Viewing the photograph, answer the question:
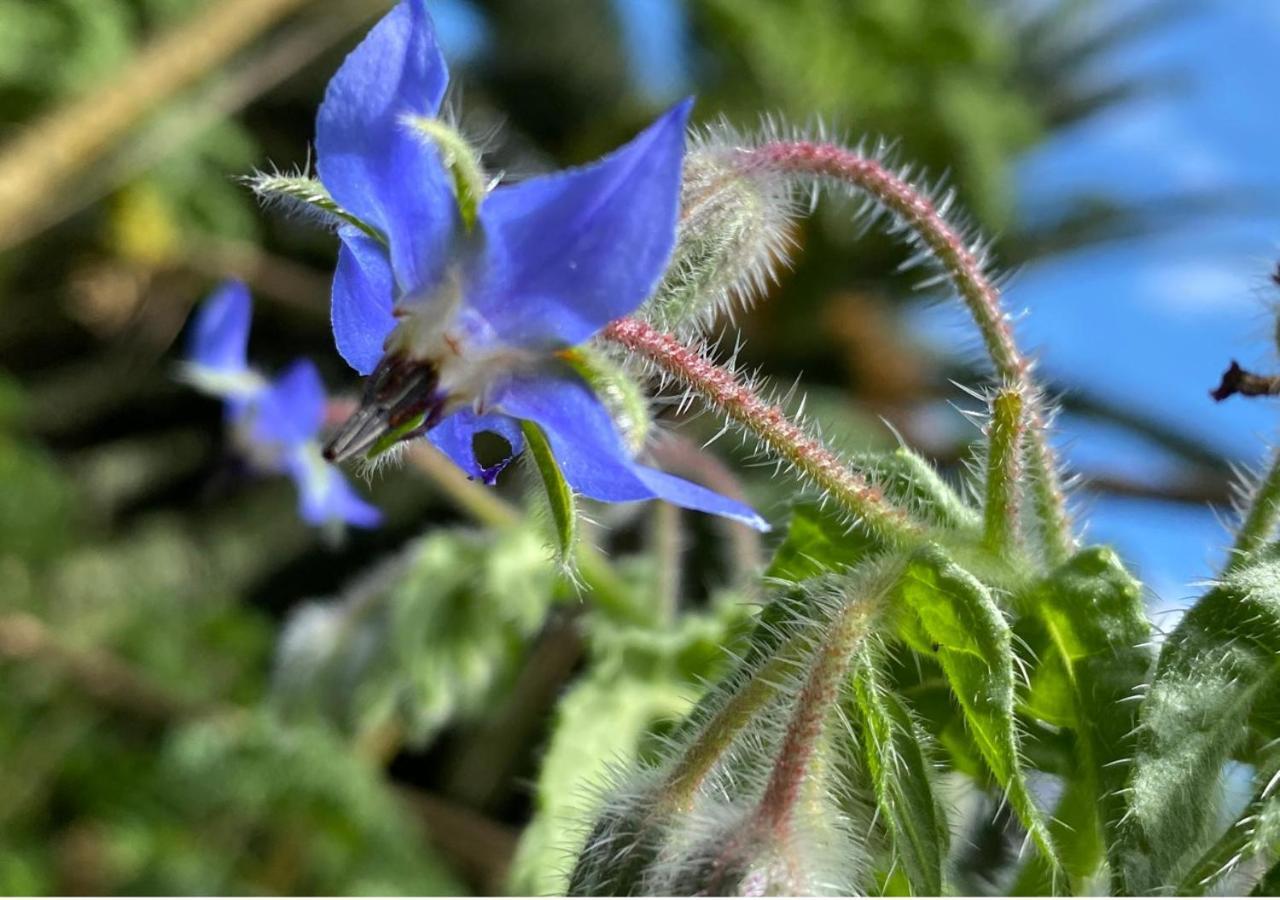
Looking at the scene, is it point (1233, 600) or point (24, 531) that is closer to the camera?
point (1233, 600)

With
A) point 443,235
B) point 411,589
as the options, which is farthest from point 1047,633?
point 411,589

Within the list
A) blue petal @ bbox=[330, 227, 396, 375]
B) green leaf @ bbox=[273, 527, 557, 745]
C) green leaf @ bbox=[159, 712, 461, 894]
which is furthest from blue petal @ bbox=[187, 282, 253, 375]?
blue petal @ bbox=[330, 227, 396, 375]

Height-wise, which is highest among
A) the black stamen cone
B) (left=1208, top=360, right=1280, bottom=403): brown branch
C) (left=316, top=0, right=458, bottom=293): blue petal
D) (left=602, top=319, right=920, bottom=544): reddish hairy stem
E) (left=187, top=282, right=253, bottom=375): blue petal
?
(left=187, top=282, right=253, bottom=375): blue petal

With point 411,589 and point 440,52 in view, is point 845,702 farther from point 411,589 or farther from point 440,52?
point 411,589

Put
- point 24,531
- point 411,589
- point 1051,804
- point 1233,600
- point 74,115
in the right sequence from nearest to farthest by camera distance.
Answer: point 1233,600, point 1051,804, point 411,589, point 74,115, point 24,531

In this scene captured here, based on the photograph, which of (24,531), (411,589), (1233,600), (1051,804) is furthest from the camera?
(24,531)

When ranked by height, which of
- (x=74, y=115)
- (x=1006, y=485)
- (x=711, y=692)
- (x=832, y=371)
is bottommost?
(x=711, y=692)

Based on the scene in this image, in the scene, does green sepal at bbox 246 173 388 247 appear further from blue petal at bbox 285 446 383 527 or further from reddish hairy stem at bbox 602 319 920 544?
blue petal at bbox 285 446 383 527
